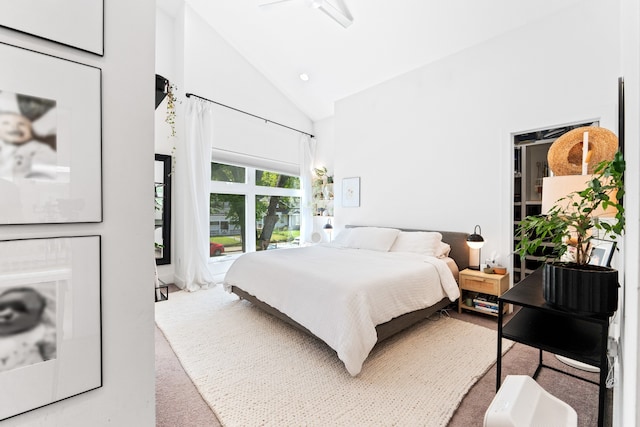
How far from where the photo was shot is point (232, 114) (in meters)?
4.55

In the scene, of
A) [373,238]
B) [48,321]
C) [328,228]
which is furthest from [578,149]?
[328,228]

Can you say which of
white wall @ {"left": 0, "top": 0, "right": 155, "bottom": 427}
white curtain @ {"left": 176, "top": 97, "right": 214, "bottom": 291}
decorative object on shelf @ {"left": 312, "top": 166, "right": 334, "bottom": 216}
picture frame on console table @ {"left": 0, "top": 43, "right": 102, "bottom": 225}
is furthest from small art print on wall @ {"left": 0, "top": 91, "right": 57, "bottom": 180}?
decorative object on shelf @ {"left": 312, "top": 166, "right": 334, "bottom": 216}

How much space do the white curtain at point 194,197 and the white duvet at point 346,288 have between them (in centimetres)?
84

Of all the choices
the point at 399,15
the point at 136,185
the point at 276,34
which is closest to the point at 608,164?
the point at 136,185

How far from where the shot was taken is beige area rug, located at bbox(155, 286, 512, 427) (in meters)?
1.59

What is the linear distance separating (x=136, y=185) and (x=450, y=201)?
354cm

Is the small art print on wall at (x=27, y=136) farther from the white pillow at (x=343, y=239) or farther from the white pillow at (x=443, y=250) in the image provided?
the white pillow at (x=343, y=239)

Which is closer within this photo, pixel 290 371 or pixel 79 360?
pixel 79 360

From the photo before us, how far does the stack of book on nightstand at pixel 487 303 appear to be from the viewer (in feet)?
9.62

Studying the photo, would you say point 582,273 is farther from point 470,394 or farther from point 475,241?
point 475,241

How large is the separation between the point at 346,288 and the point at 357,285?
9 cm

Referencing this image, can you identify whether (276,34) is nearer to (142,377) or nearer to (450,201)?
(450,201)

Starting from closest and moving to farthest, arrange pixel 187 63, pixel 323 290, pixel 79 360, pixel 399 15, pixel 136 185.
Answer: pixel 79 360 < pixel 136 185 < pixel 323 290 < pixel 399 15 < pixel 187 63

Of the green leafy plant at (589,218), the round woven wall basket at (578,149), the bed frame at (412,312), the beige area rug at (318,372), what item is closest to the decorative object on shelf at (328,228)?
the bed frame at (412,312)
